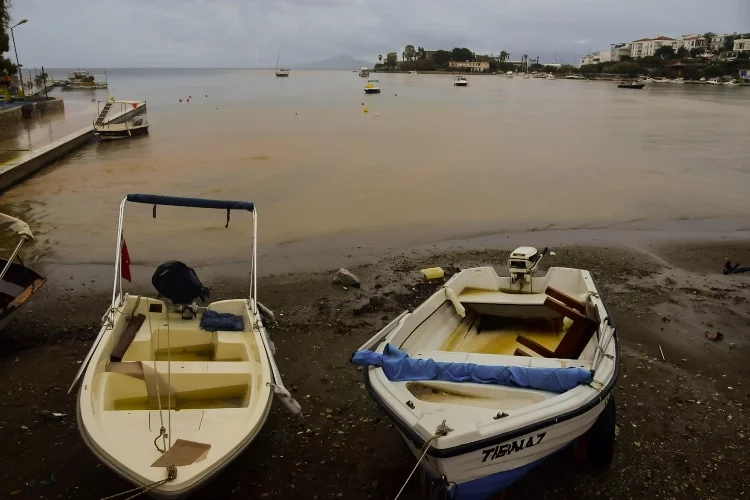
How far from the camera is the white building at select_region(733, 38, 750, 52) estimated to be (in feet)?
500

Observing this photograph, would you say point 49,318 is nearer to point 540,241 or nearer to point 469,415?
point 469,415

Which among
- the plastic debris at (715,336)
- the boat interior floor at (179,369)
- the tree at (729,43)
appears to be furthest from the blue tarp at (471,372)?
the tree at (729,43)

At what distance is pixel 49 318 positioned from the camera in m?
9.44

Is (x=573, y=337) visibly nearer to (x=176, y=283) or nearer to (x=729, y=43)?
(x=176, y=283)

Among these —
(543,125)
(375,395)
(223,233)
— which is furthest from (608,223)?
(543,125)

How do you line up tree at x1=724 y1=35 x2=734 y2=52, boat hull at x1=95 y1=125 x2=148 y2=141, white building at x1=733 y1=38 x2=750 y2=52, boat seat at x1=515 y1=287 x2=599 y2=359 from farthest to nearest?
tree at x1=724 y1=35 x2=734 y2=52
white building at x1=733 y1=38 x2=750 y2=52
boat hull at x1=95 y1=125 x2=148 y2=141
boat seat at x1=515 y1=287 x2=599 y2=359

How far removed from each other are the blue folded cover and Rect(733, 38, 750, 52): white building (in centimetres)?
18280

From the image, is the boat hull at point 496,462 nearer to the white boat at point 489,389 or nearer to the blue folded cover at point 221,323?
the white boat at point 489,389

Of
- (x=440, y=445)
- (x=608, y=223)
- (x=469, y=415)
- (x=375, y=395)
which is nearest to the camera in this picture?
(x=440, y=445)

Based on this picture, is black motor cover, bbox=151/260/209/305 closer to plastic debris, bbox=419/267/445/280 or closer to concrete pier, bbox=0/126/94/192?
plastic debris, bbox=419/267/445/280

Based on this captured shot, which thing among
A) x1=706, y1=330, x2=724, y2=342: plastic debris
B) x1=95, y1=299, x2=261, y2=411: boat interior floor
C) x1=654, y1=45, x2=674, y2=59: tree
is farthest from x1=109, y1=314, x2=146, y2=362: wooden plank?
x1=654, y1=45, x2=674, y2=59: tree

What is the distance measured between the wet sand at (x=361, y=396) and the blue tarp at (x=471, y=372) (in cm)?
119

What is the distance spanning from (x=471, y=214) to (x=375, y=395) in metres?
13.1

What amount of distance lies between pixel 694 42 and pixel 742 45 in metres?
32.5
